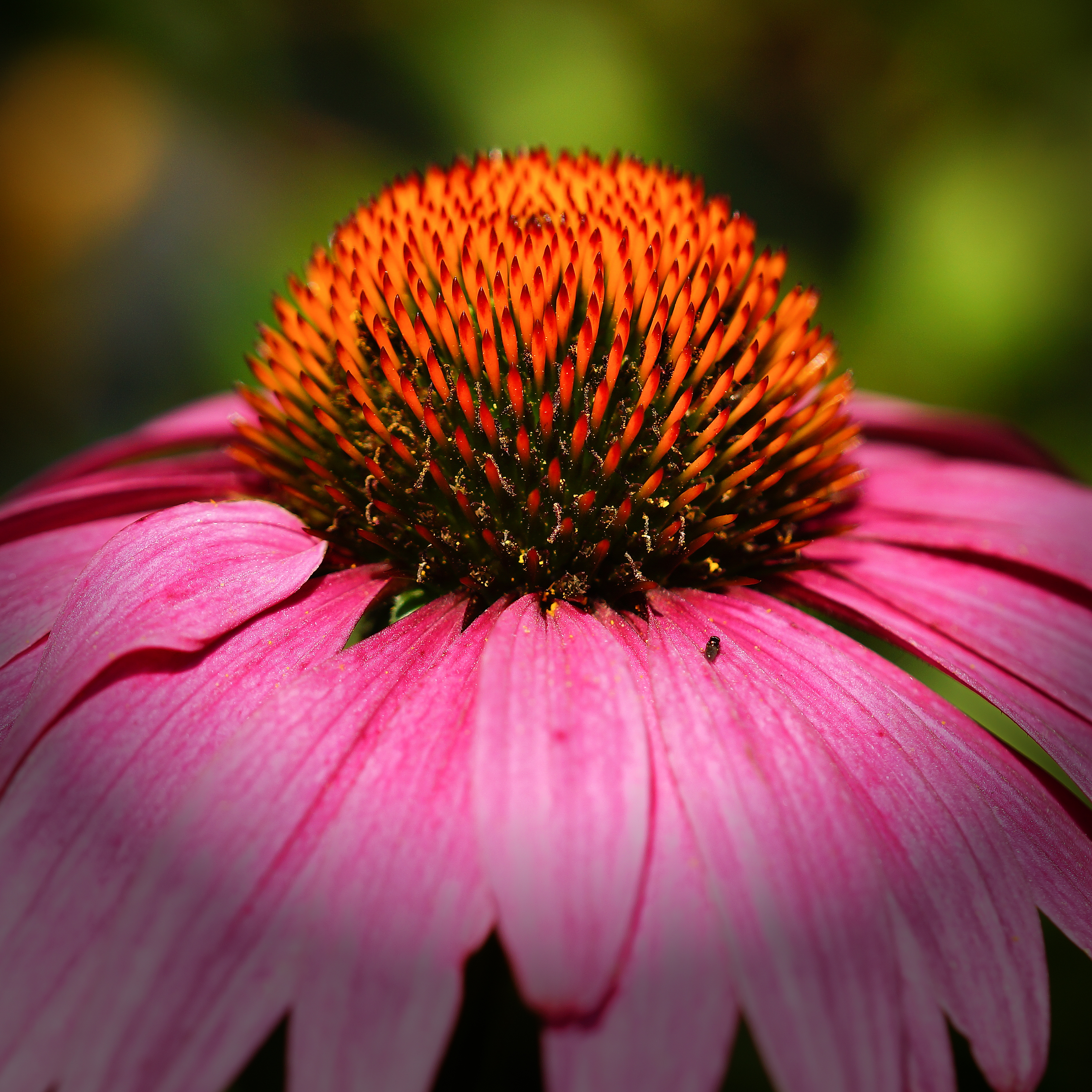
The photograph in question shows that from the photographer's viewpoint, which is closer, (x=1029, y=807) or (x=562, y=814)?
(x=562, y=814)

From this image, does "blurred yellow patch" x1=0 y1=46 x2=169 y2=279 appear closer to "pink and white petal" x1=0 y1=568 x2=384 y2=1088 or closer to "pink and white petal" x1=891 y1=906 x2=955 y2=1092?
"pink and white petal" x1=0 y1=568 x2=384 y2=1088

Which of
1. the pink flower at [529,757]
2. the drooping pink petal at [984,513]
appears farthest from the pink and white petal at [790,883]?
the drooping pink petal at [984,513]

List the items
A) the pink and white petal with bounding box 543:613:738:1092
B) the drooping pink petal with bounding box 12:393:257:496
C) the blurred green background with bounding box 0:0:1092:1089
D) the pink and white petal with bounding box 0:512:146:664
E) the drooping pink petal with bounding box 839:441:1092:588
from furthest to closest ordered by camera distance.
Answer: the blurred green background with bounding box 0:0:1092:1089, the drooping pink petal with bounding box 12:393:257:496, the drooping pink petal with bounding box 839:441:1092:588, the pink and white petal with bounding box 0:512:146:664, the pink and white petal with bounding box 543:613:738:1092

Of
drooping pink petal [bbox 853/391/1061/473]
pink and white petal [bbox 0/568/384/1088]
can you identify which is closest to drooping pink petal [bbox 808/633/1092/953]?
pink and white petal [bbox 0/568/384/1088]

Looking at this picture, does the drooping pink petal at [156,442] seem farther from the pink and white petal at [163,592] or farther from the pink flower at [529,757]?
the pink and white petal at [163,592]

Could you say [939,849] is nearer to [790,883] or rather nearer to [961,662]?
[790,883]

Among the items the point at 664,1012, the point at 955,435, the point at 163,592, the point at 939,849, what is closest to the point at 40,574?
the point at 163,592

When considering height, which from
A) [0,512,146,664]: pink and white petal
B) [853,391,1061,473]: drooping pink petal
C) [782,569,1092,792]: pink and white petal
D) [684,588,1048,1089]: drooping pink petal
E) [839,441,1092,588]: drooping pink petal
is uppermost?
[853,391,1061,473]: drooping pink petal
